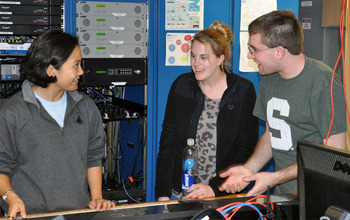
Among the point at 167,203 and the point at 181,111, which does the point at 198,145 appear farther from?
the point at 167,203

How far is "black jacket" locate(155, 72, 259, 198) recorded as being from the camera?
93.7 inches

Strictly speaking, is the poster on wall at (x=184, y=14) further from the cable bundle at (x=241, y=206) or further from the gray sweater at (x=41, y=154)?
the cable bundle at (x=241, y=206)

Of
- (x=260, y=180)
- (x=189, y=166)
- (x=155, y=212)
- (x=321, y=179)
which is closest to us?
(x=321, y=179)

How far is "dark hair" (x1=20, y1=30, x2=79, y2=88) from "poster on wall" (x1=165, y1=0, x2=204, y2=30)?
128 centimetres

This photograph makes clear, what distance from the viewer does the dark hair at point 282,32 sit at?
1.93 meters

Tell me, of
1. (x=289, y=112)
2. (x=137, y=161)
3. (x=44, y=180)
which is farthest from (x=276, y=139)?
(x=137, y=161)

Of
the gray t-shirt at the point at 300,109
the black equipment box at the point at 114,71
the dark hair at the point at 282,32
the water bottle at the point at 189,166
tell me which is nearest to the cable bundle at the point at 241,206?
the gray t-shirt at the point at 300,109

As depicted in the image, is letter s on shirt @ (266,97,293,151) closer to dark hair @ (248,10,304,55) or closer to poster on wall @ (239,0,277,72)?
dark hair @ (248,10,304,55)

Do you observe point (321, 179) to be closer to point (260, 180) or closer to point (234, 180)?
point (260, 180)

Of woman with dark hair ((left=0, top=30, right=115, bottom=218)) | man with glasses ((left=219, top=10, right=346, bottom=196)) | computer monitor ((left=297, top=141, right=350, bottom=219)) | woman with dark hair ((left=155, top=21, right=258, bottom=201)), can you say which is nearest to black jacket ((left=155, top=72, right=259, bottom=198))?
woman with dark hair ((left=155, top=21, right=258, bottom=201))

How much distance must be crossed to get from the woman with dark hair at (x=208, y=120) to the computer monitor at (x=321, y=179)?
1.18 meters

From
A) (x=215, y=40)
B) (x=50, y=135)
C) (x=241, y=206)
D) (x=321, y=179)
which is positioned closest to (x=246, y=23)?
(x=215, y=40)

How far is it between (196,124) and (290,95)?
1.98ft

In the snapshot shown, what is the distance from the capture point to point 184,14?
3.19 m
